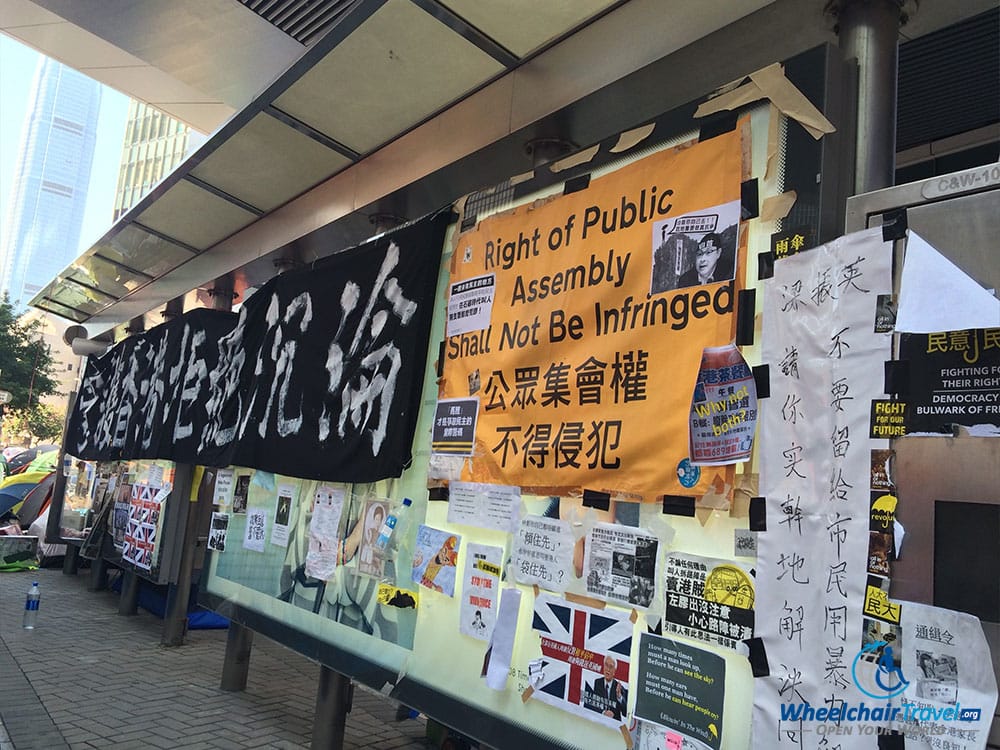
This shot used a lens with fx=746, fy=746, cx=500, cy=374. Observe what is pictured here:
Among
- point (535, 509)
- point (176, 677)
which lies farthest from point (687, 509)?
point (176, 677)

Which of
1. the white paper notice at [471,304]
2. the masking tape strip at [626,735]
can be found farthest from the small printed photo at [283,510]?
the masking tape strip at [626,735]

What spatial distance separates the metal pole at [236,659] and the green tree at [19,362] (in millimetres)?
27934

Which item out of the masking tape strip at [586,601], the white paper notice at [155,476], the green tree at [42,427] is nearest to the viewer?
the masking tape strip at [586,601]

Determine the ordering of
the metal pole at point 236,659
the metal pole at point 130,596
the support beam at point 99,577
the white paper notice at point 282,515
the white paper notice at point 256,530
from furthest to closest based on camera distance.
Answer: the support beam at point 99,577
the metal pole at point 130,596
the metal pole at point 236,659
the white paper notice at point 256,530
the white paper notice at point 282,515

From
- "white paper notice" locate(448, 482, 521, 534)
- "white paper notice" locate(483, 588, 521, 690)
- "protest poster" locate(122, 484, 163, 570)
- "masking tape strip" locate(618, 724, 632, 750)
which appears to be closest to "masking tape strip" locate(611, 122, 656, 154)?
"white paper notice" locate(448, 482, 521, 534)

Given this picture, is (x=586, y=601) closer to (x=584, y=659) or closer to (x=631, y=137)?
(x=584, y=659)

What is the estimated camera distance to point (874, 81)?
268 centimetres

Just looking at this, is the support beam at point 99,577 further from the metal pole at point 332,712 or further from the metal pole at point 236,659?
the metal pole at point 332,712

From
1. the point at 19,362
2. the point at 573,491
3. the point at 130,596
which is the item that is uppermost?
the point at 19,362

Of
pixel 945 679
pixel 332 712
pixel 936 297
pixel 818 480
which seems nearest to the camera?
pixel 945 679

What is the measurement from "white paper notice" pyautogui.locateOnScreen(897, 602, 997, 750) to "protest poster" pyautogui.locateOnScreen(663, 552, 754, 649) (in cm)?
51

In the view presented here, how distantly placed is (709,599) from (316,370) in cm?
357

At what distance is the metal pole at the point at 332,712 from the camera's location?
4.94 m

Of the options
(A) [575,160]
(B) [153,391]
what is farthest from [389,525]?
(B) [153,391]
